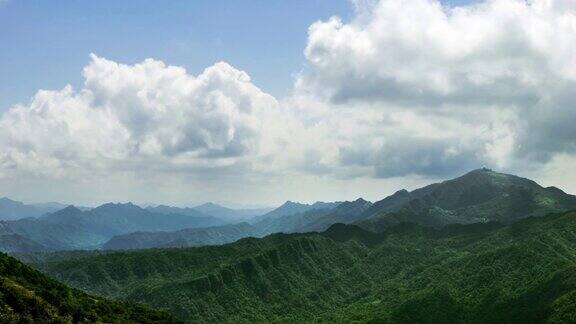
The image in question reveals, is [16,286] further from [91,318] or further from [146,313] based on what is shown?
[146,313]

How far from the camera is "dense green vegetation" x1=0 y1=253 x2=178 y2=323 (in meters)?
110

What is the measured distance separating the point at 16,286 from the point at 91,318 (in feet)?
60.1

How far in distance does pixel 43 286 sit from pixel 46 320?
27.3 meters

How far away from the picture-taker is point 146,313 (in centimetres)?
15300

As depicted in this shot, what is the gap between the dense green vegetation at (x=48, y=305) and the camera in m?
110

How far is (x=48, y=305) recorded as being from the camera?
384 ft

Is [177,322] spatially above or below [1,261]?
below

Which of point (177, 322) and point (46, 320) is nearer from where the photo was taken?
point (46, 320)

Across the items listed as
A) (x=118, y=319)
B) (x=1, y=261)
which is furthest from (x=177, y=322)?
(x=1, y=261)

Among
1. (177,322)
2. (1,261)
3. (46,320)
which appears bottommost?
(177,322)

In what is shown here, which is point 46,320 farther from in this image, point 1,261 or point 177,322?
point 177,322

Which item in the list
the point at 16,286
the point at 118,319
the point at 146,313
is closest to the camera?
the point at 16,286

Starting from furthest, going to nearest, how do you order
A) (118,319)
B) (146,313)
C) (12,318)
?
(146,313) < (118,319) < (12,318)

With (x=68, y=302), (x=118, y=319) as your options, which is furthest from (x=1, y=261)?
(x=118, y=319)
